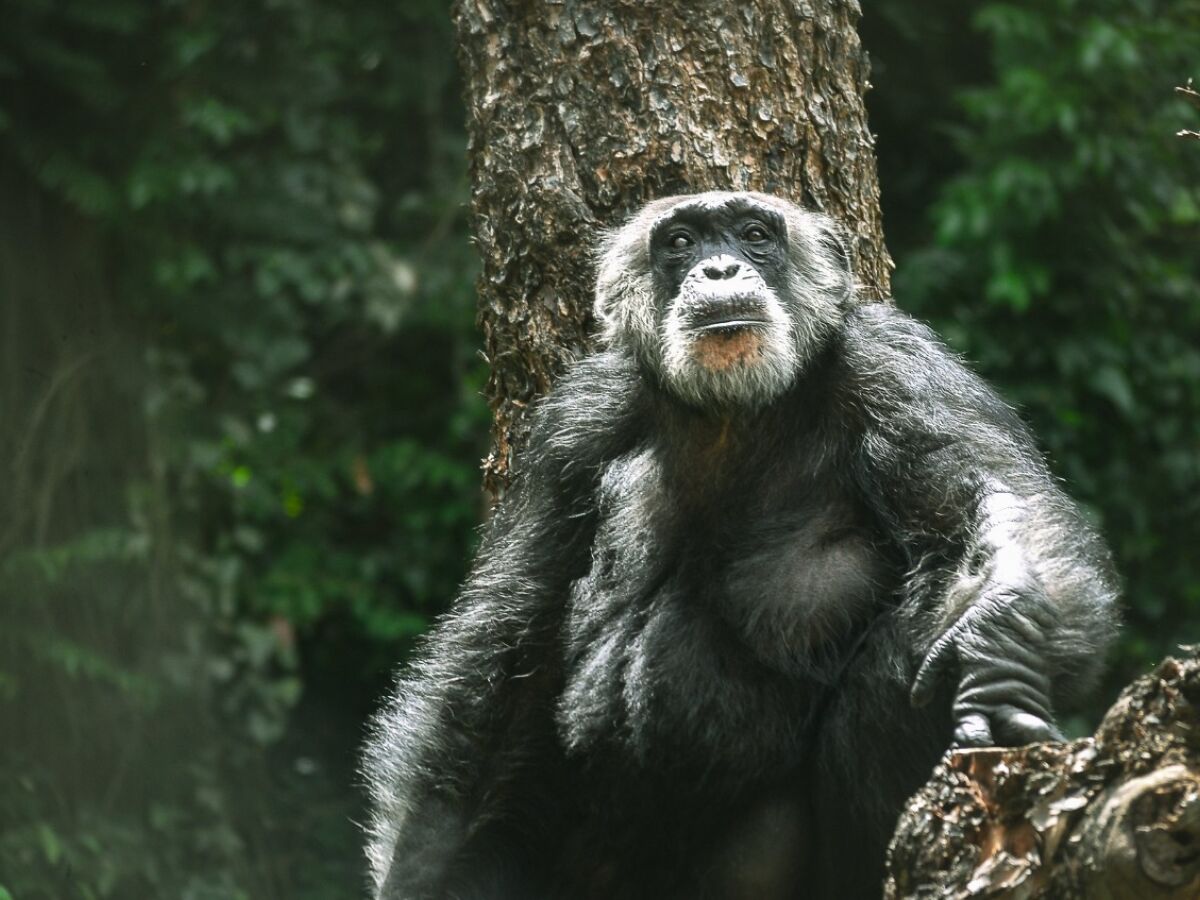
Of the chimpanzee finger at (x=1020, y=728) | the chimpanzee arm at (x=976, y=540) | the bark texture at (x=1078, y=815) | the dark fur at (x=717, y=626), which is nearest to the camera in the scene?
the bark texture at (x=1078, y=815)

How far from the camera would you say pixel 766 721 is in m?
3.71

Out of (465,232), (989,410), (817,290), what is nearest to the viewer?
(989,410)

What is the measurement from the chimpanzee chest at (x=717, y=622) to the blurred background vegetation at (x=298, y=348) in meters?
3.64

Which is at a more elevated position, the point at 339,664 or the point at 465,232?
the point at 465,232

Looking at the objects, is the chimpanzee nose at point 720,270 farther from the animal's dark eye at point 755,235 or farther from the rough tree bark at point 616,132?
the rough tree bark at point 616,132

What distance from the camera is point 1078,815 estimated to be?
242cm

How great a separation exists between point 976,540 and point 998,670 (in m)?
0.49

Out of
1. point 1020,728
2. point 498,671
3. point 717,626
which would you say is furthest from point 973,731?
point 498,671

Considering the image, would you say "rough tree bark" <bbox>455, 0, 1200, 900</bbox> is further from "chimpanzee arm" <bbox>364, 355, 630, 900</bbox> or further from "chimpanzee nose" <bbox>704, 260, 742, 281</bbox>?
"chimpanzee nose" <bbox>704, 260, 742, 281</bbox>

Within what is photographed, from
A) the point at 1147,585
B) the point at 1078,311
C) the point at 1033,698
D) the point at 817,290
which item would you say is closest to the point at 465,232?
the point at 1078,311

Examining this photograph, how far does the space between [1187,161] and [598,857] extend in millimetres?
5817

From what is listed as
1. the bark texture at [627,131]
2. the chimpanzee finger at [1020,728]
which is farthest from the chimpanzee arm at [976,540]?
the bark texture at [627,131]

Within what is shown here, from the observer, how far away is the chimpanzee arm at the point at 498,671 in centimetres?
427

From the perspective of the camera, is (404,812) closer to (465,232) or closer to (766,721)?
(766,721)
